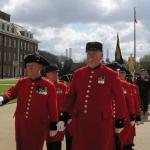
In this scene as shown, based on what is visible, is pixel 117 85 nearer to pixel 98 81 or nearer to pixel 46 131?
pixel 98 81

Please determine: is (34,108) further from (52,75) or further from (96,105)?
(52,75)

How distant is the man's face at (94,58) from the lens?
6.34m

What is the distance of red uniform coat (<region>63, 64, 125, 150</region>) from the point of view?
627 cm

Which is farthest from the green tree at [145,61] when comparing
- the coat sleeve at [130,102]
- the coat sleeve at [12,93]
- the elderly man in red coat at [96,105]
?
the elderly man in red coat at [96,105]

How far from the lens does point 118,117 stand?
20.8 feet

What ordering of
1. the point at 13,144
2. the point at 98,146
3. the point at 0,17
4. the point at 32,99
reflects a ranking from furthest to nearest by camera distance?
the point at 0,17 → the point at 13,144 → the point at 32,99 → the point at 98,146

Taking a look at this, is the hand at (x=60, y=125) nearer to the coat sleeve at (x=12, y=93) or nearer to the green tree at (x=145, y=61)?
the coat sleeve at (x=12, y=93)

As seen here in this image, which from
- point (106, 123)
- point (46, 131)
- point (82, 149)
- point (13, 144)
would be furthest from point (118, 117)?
point (13, 144)

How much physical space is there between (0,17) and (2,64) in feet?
43.9

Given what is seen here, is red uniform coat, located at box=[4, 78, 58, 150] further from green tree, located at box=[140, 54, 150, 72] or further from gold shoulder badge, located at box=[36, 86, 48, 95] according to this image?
green tree, located at box=[140, 54, 150, 72]

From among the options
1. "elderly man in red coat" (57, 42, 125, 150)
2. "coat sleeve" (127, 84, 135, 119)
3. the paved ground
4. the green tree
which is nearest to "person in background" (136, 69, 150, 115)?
the paved ground

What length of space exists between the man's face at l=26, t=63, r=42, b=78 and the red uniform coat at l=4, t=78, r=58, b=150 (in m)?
0.10

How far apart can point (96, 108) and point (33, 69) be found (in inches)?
57.6

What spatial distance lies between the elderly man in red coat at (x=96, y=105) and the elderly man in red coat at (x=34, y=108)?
895 millimetres
